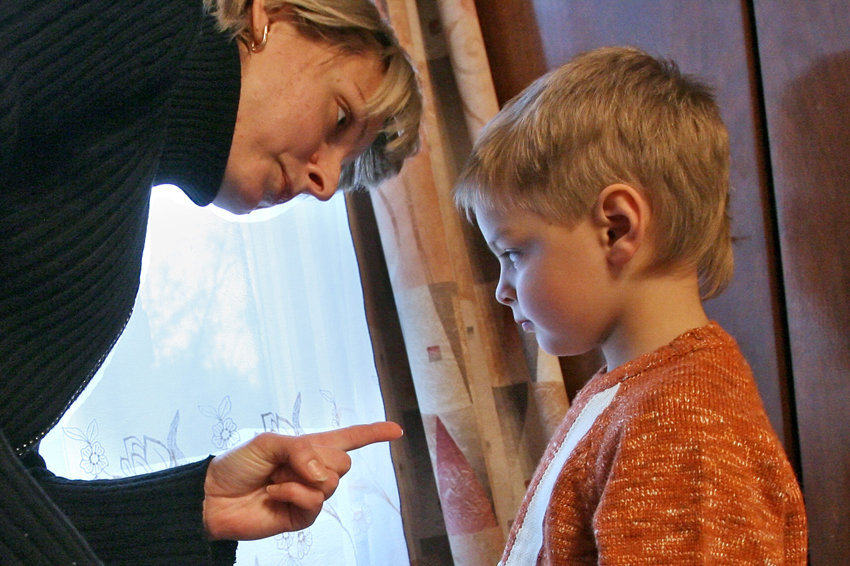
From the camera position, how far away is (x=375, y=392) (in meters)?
1.34

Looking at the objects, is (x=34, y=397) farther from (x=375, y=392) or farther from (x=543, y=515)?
(x=375, y=392)

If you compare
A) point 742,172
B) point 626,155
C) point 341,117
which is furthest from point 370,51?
point 742,172

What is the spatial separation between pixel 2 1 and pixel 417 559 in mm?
1048

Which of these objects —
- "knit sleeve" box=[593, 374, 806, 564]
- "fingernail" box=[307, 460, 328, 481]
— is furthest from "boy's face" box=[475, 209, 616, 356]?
"fingernail" box=[307, 460, 328, 481]

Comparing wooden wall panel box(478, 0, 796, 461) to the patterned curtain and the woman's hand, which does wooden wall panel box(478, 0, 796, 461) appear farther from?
the woman's hand

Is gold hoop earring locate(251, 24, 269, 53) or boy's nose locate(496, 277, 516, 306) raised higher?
gold hoop earring locate(251, 24, 269, 53)

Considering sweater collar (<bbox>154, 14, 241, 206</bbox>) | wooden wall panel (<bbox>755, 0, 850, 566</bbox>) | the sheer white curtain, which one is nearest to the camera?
sweater collar (<bbox>154, 14, 241, 206</bbox>)

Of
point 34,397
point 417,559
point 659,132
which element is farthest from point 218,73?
point 417,559

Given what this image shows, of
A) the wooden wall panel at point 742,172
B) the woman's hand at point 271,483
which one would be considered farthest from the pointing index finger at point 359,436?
the wooden wall panel at point 742,172

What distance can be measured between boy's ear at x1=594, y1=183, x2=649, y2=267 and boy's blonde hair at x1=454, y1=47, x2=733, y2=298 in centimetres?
1

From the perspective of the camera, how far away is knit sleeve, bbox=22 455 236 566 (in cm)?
77

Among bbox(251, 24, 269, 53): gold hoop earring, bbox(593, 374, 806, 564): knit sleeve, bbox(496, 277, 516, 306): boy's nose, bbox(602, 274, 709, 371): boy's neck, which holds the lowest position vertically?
bbox(593, 374, 806, 564): knit sleeve

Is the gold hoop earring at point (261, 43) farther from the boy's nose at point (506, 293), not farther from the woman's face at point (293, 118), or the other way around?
the boy's nose at point (506, 293)

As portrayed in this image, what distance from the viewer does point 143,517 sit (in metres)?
0.78
